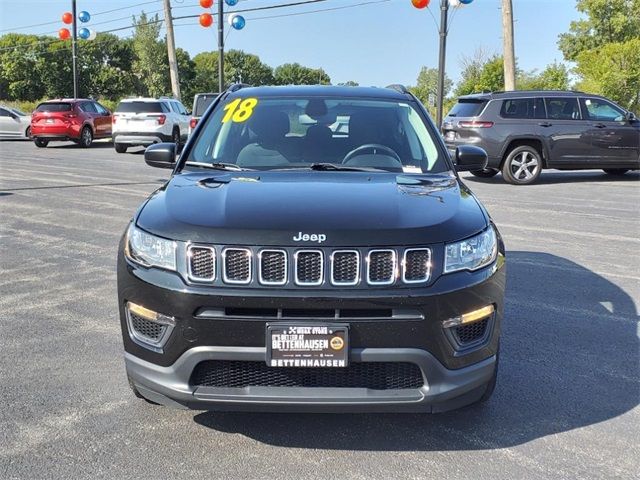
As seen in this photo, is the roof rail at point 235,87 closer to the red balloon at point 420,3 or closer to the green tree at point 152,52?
the red balloon at point 420,3

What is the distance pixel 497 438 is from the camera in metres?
3.05

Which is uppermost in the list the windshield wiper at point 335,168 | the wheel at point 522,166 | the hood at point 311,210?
the wheel at point 522,166

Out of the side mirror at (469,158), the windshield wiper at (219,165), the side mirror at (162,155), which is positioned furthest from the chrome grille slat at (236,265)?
the side mirror at (469,158)

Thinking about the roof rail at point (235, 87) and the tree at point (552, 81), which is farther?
the tree at point (552, 81)

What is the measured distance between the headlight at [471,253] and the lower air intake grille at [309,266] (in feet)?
1.77

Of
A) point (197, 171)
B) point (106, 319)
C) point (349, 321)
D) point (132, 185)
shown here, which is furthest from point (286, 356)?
point (132, 185)

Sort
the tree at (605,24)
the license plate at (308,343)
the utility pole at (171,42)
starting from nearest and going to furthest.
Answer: the license plate at (308,343) < the utility pole at (171,42) < the tree at (605,24)

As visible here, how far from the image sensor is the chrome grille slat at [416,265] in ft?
8.59

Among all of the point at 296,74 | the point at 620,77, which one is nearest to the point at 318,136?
the point at 620,77

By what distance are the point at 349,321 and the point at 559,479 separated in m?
1.14

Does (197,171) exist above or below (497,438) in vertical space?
above

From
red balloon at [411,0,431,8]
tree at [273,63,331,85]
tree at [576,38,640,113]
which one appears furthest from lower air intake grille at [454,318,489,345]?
tree at [273,63,331,85]

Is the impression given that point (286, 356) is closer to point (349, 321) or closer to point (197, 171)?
point (349, 321)

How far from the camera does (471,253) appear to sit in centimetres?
279
